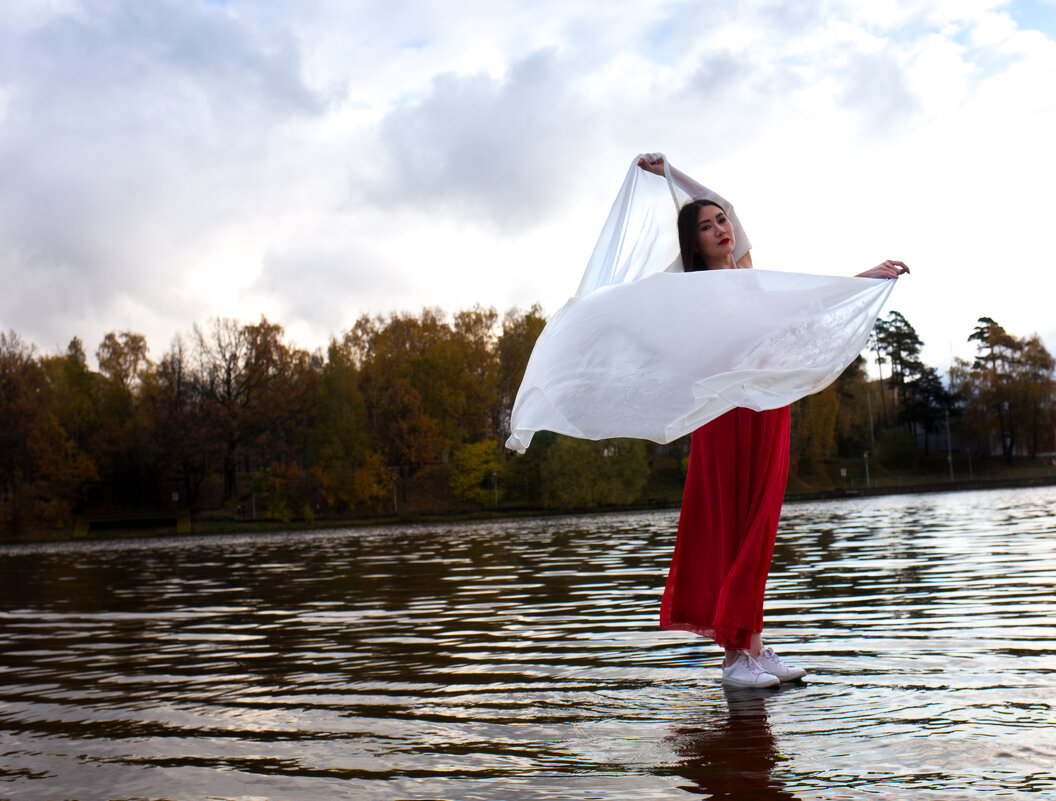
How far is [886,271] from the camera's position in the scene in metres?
4.11

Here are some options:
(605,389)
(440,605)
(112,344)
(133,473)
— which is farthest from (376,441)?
(605,389)

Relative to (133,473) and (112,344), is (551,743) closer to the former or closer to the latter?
(133,473)

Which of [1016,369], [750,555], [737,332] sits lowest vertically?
[750,555]

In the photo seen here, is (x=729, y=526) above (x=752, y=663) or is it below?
above

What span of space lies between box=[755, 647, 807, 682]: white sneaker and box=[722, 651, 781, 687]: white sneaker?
0.03 meters

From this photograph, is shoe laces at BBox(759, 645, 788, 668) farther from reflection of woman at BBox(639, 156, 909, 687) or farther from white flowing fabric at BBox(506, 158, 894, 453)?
white flowing fabric at BBox(506, 158, 894, 453)

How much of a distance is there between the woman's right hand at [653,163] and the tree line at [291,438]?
46573mm

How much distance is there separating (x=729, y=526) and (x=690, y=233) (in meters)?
1.36

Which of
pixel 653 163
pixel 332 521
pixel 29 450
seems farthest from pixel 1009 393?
pixel 653 163

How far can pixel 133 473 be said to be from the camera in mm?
59469

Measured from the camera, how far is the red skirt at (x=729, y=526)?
381cm

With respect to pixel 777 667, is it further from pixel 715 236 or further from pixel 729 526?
pixel 715 236

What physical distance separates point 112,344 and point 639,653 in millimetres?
77307

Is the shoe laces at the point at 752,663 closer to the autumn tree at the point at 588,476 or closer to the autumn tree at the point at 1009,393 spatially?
the autumn tree at the point at 588,476
